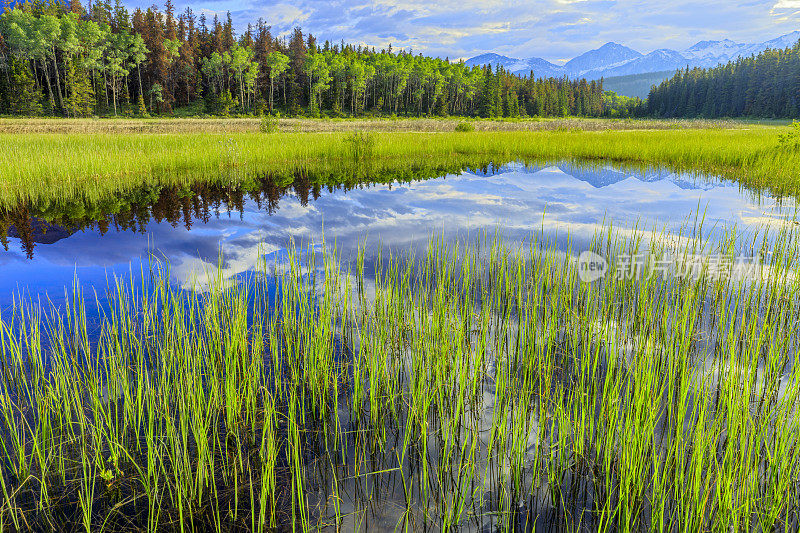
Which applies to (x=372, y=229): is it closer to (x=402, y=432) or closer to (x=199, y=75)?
(x=402, y=432)

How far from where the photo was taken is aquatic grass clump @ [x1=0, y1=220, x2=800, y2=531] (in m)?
2.30

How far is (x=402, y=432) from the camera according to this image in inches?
119

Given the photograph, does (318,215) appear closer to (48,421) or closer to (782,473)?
(48,421)

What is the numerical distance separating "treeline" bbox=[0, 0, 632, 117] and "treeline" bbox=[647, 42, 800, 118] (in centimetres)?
2604

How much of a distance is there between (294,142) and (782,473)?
2022cm

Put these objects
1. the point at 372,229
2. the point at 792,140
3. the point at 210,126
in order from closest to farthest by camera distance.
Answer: the point at 372,229, the point at 792,140, the point at 210,126

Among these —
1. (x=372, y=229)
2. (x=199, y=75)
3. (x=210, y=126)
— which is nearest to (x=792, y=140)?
(x=372, y=229)

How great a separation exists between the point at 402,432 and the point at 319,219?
6.86 meters

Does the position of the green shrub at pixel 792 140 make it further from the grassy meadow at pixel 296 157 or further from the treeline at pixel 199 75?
the treeline at pixel 199 75

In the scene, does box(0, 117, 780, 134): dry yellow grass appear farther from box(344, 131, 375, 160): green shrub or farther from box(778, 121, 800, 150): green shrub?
box(778, 121, 800, 150): green shrub

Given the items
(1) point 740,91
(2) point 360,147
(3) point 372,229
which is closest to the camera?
(3) point 372,229

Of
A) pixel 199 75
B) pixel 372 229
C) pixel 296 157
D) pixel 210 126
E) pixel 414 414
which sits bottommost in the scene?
pixel 414 414

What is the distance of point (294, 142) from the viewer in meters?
20.0

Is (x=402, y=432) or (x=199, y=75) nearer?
(x=402, y=432)
